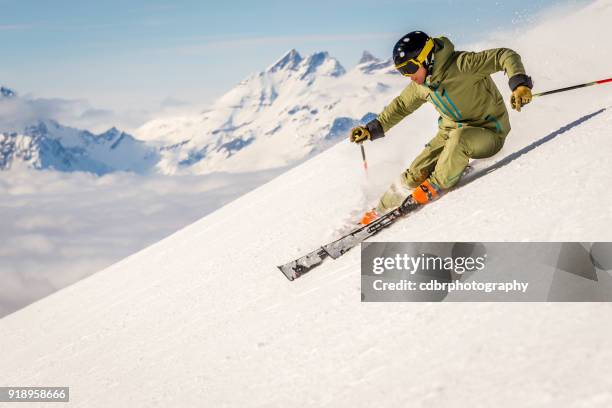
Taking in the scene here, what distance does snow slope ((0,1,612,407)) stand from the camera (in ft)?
8.26

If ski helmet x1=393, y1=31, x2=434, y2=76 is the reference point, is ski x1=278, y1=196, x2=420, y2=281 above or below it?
below

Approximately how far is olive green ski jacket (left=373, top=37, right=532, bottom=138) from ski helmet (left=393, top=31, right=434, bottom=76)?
13 centimetres

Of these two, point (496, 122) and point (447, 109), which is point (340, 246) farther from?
point (496, 122)

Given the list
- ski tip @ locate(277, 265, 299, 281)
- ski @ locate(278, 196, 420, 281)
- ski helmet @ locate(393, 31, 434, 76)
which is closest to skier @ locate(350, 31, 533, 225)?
ski helmet @ locate(393, 31, 434, 76)

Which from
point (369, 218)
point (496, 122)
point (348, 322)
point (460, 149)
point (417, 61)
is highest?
point (417, 61)

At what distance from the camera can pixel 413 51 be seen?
5.75 m

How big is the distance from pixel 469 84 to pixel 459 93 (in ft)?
0.52

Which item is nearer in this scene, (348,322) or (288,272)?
(348,322)

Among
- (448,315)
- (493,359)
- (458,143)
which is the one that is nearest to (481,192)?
(458,143)

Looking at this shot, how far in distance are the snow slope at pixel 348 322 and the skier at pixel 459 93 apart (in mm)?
561

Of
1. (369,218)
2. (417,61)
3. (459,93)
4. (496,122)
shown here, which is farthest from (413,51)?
(369,218)

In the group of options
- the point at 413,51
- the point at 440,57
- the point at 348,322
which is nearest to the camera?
the point at 348,322

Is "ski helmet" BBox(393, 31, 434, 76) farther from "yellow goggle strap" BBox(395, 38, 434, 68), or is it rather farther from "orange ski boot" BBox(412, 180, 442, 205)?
"orange ski boot" BBox(412, 180, 442, 205)

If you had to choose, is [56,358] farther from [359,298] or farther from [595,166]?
[595,166]
